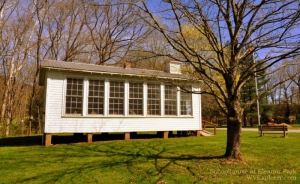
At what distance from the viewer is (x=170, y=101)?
13.3 meters

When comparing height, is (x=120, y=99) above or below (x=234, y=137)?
above

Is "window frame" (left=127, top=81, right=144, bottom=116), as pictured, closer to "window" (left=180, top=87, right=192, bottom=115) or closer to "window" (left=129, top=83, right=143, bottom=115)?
"window" (left=129, top=83, right=143, bottom=115)

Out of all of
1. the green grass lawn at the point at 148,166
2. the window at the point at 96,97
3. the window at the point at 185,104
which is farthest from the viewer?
the window at the point at 185,104

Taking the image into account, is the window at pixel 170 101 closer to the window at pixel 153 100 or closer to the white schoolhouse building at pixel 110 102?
the white schoolhouse building at pixel 110 102

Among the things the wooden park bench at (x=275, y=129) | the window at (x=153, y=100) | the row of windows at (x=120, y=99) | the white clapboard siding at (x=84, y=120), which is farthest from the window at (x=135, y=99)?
the wooden park bench at (x=275, y=129)

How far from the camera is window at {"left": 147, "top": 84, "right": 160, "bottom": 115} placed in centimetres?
1269

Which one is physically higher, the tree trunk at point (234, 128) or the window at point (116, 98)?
the window at point (116, 98)

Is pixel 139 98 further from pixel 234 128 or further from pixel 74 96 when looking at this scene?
pixel 234 128

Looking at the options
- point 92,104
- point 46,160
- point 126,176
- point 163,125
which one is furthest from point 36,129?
point 126,176

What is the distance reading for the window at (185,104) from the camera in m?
13.6

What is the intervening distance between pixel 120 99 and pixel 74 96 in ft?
Answer: 7.68

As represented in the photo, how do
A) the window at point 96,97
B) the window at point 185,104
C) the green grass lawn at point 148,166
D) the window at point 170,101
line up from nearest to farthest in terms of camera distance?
the green grass lawn at point 148,166 < the window at point 96,97 < the window at point 170,101 < the window at point 185,104

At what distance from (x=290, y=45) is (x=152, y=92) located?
775 centimetres

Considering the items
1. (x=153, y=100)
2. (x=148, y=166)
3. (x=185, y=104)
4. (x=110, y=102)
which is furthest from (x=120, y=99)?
(x=148, y=166)
